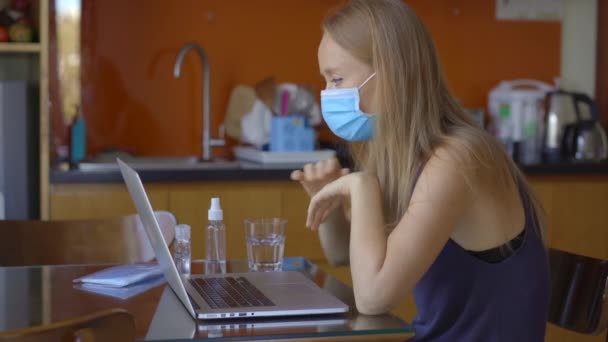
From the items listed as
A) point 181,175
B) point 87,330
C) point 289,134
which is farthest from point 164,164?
point 87,330

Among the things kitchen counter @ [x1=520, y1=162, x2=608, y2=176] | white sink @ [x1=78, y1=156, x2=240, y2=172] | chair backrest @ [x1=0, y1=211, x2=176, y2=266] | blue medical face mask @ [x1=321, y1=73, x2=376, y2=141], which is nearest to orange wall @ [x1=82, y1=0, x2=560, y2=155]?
white sink @ [x1=78, y1=156, x2=240, y2=172]

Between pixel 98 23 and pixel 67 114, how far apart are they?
37 centimetres

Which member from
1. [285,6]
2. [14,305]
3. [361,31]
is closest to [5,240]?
[14,305]

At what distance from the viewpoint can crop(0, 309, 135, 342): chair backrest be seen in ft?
3.64

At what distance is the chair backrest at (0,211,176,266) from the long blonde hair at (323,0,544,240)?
0.87m

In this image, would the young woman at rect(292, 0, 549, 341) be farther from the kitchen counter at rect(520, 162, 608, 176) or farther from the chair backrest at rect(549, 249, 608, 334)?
the kitchen counter at rect(520, 162, 608, 176)

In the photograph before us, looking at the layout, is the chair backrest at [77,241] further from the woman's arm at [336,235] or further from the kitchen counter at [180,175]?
the kitchen counter at [180,175]

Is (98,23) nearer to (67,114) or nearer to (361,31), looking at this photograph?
(67,114)

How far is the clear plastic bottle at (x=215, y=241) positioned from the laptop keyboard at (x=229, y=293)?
146mm

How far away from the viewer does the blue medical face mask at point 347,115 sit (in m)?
1.68

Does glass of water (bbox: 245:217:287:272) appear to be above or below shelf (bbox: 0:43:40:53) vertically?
below

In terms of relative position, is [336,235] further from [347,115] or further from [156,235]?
[156,235]

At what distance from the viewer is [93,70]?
350 cm

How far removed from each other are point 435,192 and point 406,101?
182mm
